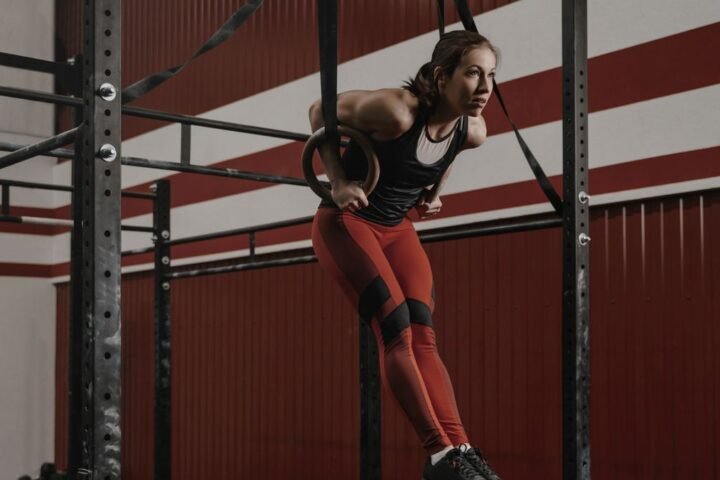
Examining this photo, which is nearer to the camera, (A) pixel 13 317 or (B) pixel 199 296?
(B) pixel 199 296

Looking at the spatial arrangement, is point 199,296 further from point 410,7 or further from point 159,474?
point 410,7

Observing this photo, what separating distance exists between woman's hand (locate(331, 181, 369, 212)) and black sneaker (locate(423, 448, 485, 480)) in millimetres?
603

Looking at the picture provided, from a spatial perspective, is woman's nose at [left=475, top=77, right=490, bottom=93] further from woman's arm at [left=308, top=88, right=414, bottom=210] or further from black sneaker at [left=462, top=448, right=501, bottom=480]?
black sneaker at [left=462, top=448, right=501, bottom=480]

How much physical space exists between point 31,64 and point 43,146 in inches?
51.6

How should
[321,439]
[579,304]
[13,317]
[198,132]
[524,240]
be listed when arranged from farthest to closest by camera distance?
1. [13,317]
2. [198,132]
3. [321,439]
4. [524,240]
5. [579,304]

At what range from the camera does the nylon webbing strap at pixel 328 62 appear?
6.78 feet

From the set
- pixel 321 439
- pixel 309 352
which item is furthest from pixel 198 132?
pixel 321 439

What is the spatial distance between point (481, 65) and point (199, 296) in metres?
4.30

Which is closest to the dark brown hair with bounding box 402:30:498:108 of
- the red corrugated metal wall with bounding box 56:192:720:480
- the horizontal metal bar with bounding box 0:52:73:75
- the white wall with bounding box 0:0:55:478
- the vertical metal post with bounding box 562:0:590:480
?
the vertical metal post with bounding box 562:0:590:480

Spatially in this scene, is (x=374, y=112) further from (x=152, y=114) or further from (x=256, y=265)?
(x=256, y=265)

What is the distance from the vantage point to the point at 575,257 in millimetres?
2432

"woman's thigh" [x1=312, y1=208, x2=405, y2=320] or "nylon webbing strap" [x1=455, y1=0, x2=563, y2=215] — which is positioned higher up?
"nylon webbing strap" [x1=455, y1=0, x2=563, y2=215]

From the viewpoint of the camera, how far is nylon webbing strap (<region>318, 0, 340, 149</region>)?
2.07 metres

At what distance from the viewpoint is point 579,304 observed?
95.3 inches
